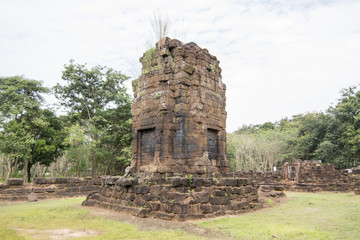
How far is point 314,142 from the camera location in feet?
98.3

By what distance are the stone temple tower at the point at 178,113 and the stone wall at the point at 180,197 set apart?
680mm

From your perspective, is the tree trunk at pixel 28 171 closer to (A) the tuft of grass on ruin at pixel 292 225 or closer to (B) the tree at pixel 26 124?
(B) the tree at pixel 26 124

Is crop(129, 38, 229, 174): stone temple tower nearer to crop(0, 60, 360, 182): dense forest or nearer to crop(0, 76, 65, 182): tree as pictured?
crop(0, 60, 360, 182): dense forest

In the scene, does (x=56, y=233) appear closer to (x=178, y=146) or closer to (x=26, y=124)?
(x=178, y=146)

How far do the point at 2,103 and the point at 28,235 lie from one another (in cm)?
1837

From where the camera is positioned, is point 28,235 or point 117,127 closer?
point 28,235

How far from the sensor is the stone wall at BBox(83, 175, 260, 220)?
6.72 meters

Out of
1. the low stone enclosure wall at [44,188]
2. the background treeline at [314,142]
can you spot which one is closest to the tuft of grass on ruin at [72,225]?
the low stone enclosure wall at [44,188]

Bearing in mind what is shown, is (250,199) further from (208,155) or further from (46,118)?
(46,118)

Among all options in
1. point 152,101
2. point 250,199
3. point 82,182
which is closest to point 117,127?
point 82,182

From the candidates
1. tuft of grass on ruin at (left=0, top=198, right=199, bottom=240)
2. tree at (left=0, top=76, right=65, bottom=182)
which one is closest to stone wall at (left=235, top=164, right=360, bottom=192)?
tuft of grass on ruin at (left=0, top=198, right=199, bottom=240)

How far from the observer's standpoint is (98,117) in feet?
69.8

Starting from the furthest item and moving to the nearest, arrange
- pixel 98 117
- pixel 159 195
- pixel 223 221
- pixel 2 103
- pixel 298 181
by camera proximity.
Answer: pixel 98 117 < pixel 2 103 < pixel 298 181 < pixel 159 195 < pixel 223 221

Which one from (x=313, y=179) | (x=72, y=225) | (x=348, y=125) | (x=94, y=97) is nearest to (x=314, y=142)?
(x=348, y=125)
